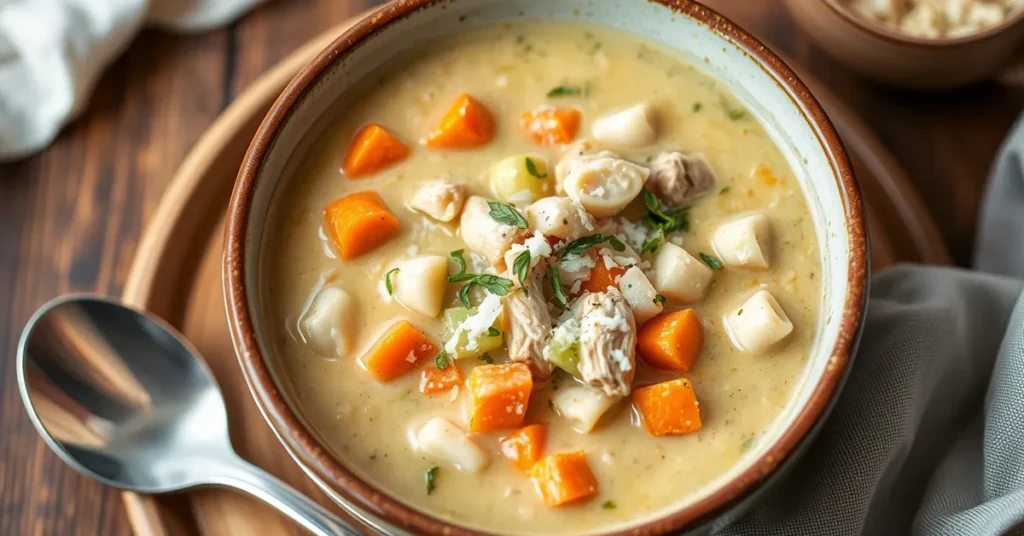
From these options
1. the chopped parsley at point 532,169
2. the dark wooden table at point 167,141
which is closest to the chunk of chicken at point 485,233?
the chopped parsley at point 532,169

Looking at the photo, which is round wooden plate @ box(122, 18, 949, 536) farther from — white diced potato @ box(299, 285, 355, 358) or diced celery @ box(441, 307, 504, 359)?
diced celery @ box(441, 307, 504, 359)

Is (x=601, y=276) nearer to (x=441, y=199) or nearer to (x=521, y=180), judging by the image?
(x=521, y=180)

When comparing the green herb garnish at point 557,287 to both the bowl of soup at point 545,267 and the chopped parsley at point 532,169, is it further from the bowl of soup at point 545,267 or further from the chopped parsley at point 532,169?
the chopped parsley at point 532,169

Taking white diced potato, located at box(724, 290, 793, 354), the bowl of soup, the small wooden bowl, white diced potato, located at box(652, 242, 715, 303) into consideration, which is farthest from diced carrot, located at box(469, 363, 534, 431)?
the small wooden bowl

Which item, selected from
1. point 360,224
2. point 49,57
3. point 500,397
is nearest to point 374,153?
point 360,224

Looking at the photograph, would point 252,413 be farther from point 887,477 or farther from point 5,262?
point 887,477

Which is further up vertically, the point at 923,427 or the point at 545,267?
the point at 545,267
